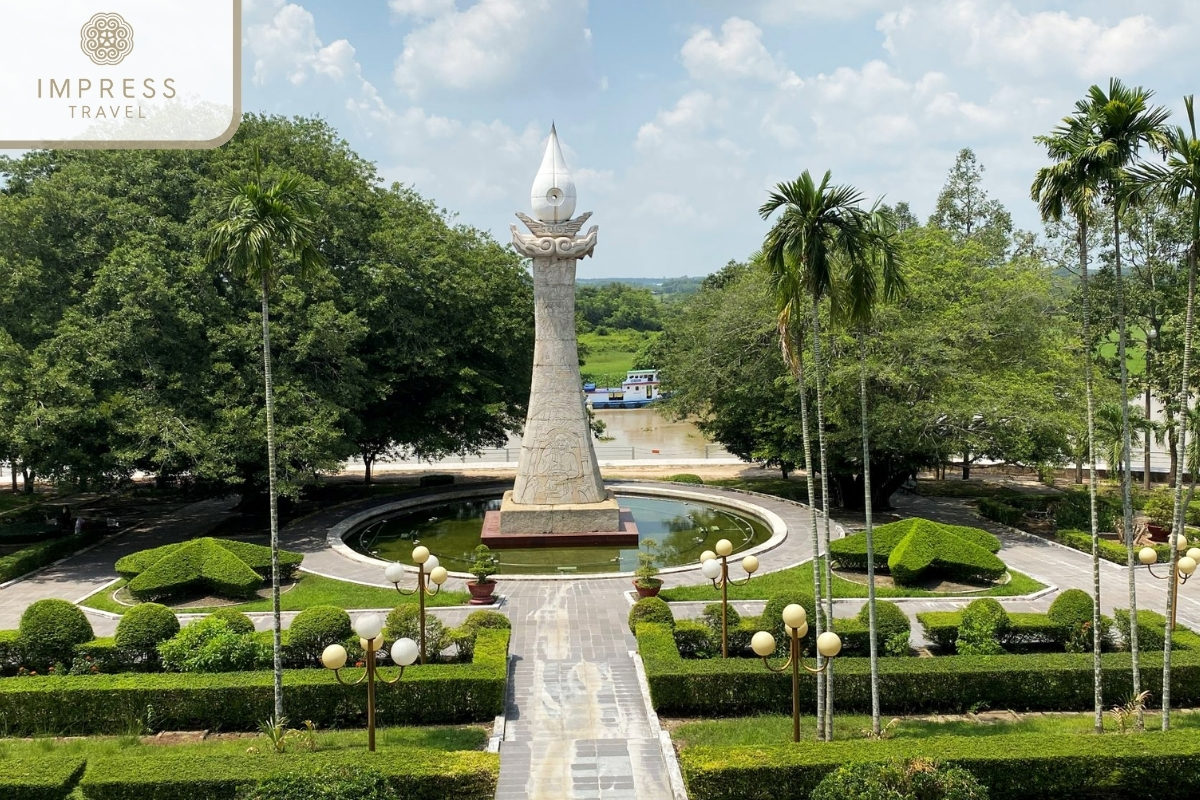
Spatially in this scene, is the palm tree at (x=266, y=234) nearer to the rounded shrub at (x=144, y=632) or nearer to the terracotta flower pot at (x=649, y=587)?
the rounded shrub at (x=144, y=632)

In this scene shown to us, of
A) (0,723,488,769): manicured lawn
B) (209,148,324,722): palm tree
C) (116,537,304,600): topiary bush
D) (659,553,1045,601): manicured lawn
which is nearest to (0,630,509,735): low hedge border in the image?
(0,723,488,769): manicured lawn

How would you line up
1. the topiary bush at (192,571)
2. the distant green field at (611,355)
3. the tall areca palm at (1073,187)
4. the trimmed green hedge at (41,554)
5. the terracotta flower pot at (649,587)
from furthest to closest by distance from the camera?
the distant green field at (611,355), the trimmed green hedge at (41,554), the topiary bush at (192,571), the terracotta flower pot at (649,587), the tall areca palm at (1073,187)

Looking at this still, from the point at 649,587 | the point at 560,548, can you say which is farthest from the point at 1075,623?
the point at 560,548

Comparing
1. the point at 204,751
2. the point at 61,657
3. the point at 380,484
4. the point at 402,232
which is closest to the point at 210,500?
the point at 380,484

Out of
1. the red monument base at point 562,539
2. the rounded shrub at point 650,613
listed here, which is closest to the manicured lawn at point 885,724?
the rounded shrub at point 650,613

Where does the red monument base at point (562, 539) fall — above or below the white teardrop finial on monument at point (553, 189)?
below

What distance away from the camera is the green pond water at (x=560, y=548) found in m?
23.8

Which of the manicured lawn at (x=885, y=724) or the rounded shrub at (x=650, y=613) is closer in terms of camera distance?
the manicured lawn at (x=885, y=724)

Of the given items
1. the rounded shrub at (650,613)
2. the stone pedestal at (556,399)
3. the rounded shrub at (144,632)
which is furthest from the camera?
the stone pedestal at (556,399)

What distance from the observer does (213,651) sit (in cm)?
1492

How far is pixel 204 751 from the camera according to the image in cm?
1243

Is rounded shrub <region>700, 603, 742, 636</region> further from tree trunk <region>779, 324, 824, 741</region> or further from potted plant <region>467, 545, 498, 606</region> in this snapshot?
potted plant <region>467, 545, 498, 606</region>

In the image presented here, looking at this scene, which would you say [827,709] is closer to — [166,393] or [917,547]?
[917,547]

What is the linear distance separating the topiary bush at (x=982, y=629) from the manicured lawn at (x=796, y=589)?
12.2ft
